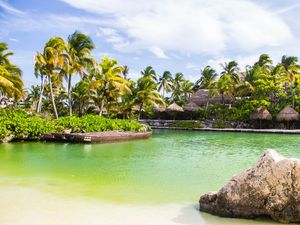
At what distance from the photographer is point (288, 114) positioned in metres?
31.8

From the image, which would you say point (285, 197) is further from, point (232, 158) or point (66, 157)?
point (66, 157)

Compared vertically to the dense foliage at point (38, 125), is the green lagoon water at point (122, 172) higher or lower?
lower

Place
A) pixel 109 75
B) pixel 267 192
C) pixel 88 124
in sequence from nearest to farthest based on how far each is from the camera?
pixel 267 192 → pixel 88 124 → pixel 109 75

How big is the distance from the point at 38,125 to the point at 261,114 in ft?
68.2

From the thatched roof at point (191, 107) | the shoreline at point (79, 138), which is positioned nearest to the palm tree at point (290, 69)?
the thatched roof at point (191, 107)

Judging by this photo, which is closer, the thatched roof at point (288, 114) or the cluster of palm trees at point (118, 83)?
the cluster of palm trees at point (118, 83)

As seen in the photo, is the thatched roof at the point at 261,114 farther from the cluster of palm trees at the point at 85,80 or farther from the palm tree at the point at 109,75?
the palm tree at the point at 109,75

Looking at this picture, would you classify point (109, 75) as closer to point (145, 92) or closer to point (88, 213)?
point (145, 92)

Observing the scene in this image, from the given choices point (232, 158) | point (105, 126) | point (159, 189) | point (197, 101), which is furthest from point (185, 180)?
point (197, 101)

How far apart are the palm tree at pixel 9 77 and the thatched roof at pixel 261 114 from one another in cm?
2071

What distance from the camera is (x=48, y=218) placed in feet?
19.2

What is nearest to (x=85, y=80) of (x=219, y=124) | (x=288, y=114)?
(x=219, y=124)

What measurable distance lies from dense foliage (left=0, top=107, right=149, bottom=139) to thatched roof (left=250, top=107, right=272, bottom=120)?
15255 mm

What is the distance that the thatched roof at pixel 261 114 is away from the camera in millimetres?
33000
